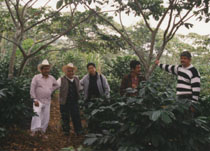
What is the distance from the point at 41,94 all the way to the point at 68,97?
0.56 m

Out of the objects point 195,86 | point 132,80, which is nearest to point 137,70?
point 132,80

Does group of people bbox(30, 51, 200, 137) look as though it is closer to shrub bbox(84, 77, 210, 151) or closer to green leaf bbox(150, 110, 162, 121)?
shrub bbox(84, 77, 210, 151)

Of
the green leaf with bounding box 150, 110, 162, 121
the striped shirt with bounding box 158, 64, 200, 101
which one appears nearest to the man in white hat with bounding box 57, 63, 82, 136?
the striped shirt with bounding box 158, 64, 200, 101

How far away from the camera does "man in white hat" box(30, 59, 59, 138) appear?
183 inches

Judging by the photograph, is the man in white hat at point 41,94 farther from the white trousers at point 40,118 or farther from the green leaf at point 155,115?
the green leaf at point 155,115

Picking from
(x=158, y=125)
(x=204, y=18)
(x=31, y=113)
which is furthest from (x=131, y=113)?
(x=204, y=18)

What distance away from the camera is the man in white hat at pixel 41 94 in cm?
466

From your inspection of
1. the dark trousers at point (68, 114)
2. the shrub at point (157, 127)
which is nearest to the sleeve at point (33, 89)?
the dark trousers at point (68, 114)

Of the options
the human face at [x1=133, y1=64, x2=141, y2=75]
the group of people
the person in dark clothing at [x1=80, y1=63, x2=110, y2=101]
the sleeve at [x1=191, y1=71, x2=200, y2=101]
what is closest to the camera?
the sleeve at [x1=191, y1=71, x2=200, y2=101]

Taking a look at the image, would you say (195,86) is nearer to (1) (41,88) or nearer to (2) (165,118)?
(2) (165,118)

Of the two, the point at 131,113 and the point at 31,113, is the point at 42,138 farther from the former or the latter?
the point at 131,113

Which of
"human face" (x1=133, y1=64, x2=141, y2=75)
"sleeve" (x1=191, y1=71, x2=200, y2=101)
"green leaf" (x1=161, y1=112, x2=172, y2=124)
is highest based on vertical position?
"human face" (x1=133, y1=64, x2=141, y2=75)

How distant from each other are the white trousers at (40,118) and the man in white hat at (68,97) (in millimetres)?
331

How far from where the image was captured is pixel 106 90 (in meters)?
4.93
